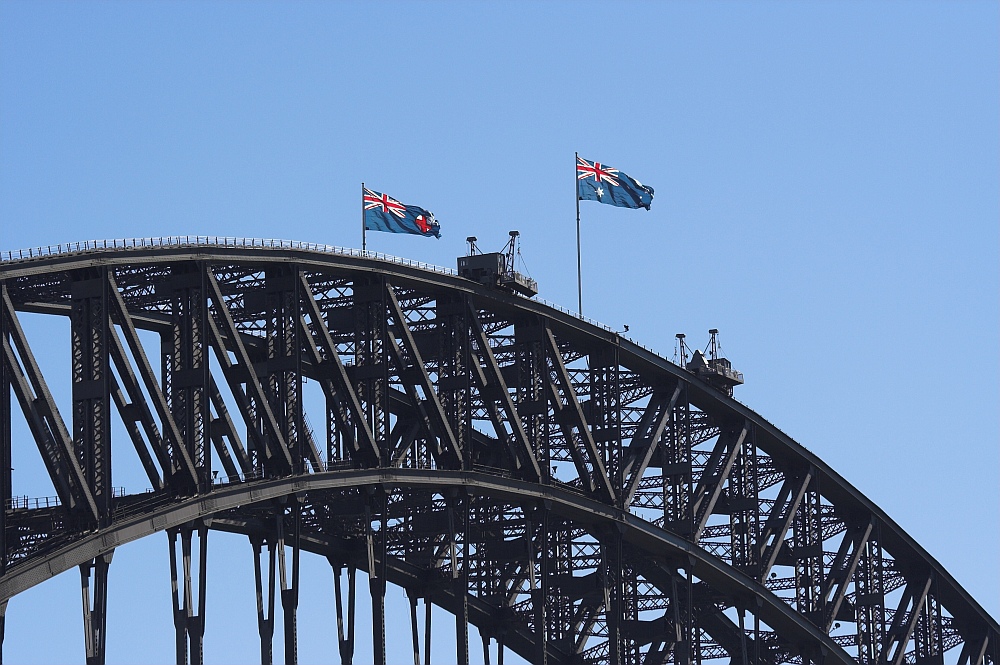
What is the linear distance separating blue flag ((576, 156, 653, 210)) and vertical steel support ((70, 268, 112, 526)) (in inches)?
1536

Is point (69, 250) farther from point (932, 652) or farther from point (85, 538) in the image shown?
point (932, 652)

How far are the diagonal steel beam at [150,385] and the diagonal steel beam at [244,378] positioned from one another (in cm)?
415

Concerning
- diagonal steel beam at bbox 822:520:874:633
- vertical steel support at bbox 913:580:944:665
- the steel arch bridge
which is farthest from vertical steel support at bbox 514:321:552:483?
vertical steel support at bbox 913:580:944:665

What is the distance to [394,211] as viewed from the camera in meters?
107

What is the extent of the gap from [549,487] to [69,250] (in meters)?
32.7

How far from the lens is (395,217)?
10656 centimetres

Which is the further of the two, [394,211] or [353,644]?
[394,211]

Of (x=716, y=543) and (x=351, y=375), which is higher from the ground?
(x=351, y=375)

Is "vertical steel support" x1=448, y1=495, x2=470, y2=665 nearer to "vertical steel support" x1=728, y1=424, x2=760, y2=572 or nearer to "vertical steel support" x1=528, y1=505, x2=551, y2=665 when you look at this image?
"vertical steel support" x1=528, y1=505, x2=551, y2=665

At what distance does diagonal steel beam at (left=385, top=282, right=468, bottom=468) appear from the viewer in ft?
332

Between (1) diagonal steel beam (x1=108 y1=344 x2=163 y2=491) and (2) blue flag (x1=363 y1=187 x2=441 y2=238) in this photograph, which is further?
(2) blue flag (x1=363 y1=187 x2=441 y2=238)

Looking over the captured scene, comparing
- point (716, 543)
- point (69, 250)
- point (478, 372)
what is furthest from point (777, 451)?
point (69, 250)

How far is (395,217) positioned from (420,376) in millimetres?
8792

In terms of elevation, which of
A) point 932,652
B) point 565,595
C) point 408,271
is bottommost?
point 932,652
